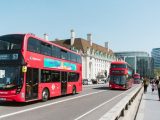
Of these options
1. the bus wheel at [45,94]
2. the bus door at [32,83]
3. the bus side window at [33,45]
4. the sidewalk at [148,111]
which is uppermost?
the bus side window at [33,45]

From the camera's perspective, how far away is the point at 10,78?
1745 cm

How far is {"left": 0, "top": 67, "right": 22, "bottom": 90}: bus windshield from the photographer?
17.4 m

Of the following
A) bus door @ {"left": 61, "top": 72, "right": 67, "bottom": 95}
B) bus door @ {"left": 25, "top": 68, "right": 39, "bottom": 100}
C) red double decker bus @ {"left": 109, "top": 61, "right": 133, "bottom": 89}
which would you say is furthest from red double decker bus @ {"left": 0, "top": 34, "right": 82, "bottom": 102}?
red double decker bus @ {"left": 109, "top": 61, "right": 133, "bottom": 89}

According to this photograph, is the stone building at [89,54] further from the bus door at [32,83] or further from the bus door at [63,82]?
the bus door at [32,83]

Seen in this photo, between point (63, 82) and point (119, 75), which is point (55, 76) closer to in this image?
point (63, 82)

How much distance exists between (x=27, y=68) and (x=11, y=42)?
164cm

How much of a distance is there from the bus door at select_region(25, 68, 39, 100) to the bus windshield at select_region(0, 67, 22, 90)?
67 cm

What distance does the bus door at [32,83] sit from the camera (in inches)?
709

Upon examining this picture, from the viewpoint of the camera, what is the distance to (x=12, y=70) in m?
17.6

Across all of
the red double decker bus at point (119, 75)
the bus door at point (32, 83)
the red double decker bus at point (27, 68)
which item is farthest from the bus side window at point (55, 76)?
the red double decker bus at point (119, 75)

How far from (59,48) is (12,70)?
636cm

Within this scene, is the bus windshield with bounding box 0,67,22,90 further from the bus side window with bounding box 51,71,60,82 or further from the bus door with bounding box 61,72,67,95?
the bus door with bounding box 61,72,67,95

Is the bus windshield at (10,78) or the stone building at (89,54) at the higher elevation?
the stone building at (89,54)

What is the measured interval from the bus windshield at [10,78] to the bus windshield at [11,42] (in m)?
1.14
